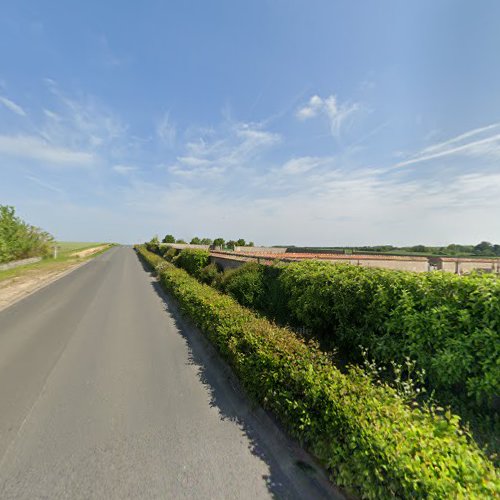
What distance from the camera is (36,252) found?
3319 centimetres

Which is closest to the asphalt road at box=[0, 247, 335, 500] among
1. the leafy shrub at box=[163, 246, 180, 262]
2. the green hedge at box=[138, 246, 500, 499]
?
the green hedge at box=[138, 246, 500, 499]

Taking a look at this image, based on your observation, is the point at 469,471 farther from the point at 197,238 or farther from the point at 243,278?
the point at 197,238

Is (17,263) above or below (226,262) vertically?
below

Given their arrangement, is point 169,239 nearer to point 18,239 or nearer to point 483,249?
point 18,239

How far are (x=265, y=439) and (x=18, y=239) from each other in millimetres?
37339

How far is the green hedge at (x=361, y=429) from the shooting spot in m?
1.86

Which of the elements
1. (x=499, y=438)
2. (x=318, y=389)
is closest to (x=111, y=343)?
(x=318, y=389)

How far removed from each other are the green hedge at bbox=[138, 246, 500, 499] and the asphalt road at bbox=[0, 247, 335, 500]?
0.46 metres

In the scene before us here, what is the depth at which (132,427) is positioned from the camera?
3.42m

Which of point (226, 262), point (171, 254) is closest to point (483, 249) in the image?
point (226, 262)

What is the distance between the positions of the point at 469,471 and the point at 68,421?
464cm

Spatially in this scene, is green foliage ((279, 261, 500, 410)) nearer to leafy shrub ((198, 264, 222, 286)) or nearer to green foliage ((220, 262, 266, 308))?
green foliage ((220, 262, 266, 308))

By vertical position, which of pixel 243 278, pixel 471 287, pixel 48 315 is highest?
pixel 471 287

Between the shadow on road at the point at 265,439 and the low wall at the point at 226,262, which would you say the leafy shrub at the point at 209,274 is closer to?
the low wall at the point at 226,262
